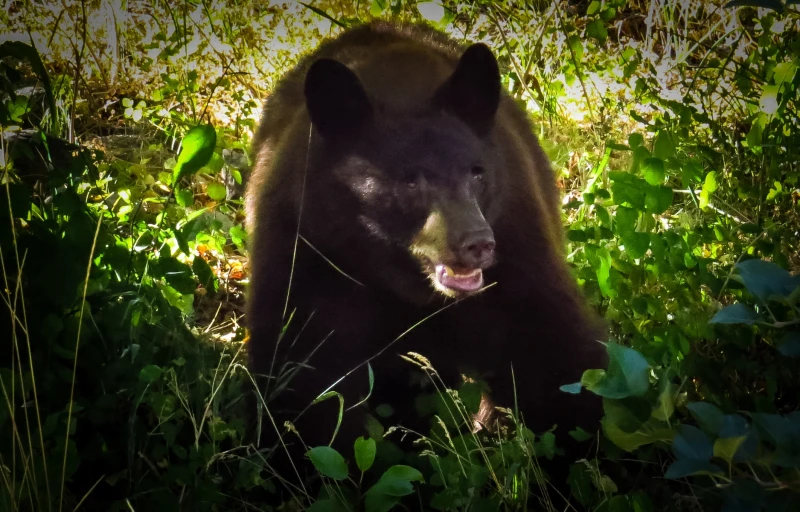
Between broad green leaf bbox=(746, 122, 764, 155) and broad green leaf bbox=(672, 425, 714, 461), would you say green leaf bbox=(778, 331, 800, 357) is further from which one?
broad green leaf bbox=(746, 122, 764, 155)

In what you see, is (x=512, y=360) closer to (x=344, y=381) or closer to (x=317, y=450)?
(x=344, y=381)

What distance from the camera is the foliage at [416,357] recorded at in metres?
2.14

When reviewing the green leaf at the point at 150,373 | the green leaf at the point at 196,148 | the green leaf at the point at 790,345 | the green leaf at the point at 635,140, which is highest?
the green leaf at the point at 196,148

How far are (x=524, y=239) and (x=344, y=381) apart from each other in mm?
872

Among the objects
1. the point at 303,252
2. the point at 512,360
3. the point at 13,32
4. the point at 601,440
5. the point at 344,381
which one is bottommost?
the point at 601,440

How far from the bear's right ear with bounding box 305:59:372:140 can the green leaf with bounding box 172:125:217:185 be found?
406 millimetres

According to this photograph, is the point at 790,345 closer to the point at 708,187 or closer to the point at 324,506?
the point at 324,506

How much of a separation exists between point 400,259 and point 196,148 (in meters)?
0.84

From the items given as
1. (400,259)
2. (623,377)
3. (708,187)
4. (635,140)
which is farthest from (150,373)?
(708,187)

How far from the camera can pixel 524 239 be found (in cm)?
326

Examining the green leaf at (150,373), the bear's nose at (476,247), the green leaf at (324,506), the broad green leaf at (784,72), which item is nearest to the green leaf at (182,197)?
the green leaf at (150,373)

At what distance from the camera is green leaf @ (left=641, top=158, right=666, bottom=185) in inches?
129

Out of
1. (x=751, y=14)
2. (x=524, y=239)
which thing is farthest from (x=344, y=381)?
(x=751, y=14)

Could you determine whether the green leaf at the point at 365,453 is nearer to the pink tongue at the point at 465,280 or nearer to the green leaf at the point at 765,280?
the pink tongue at the point at 465,280
